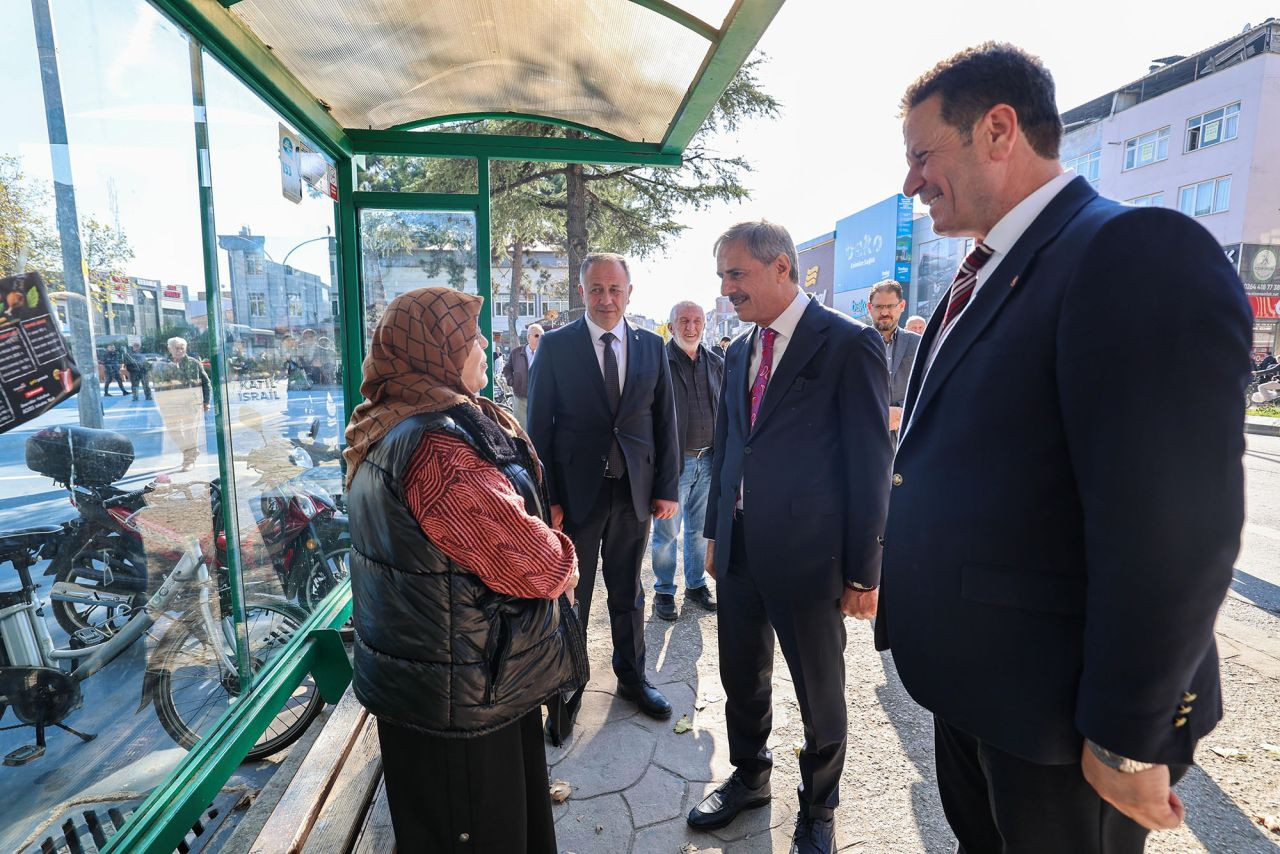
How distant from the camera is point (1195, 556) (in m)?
1.01

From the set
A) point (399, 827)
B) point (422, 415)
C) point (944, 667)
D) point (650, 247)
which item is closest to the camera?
point (944, 667)

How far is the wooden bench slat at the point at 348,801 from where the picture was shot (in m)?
2.06

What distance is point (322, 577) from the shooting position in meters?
A: 3.76

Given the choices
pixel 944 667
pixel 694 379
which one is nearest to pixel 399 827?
pixel 944 667

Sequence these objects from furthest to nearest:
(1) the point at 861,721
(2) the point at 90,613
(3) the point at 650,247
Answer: (3) the point at 650,247
(1) the point at 861,721
(2) the point at 90,613

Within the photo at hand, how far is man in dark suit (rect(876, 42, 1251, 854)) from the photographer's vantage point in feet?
3.29

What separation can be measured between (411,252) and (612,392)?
6.22ft

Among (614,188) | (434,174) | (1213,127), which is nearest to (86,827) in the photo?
Result: (434,174)

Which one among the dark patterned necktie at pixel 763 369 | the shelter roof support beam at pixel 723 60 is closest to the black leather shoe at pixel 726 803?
the dark patterned necktie at pixel 763 369

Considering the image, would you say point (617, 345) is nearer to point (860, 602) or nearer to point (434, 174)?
point (860, 602)

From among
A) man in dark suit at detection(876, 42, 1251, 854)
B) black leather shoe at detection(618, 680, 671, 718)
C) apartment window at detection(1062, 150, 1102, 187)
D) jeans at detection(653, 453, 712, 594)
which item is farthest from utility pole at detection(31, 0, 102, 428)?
apartment window at detection(1062, 150, 1102, 187)

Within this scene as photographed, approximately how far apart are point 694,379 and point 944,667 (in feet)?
12.3

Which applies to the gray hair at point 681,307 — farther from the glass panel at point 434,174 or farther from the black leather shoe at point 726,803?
the glass panel at point 434,174

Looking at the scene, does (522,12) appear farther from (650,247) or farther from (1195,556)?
(650,247)
